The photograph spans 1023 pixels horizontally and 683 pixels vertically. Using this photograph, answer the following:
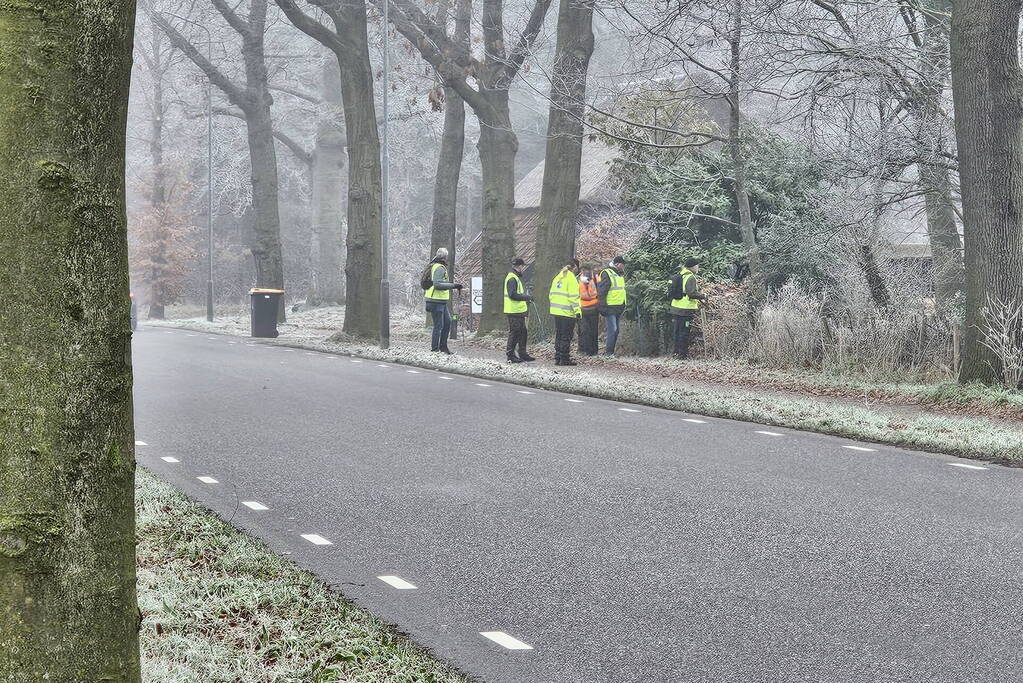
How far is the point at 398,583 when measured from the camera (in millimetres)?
6980

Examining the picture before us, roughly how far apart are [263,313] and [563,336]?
14269mm

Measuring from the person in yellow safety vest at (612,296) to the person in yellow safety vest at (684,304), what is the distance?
1231 millimetres

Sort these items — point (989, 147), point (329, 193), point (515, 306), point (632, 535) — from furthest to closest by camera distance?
point (329, 193) < point (515, 306) < point (989, 147) < point (632, 535)

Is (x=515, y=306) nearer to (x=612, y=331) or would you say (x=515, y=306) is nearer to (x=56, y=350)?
(x=612, y=331)

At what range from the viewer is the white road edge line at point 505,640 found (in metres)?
5.80

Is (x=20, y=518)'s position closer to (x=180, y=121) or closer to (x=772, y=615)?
(x=772, y=615)

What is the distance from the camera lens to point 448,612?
6.39m

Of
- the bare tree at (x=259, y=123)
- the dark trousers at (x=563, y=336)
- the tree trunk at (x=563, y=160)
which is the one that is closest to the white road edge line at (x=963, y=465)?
the dark trousers at (x=563, y=336)

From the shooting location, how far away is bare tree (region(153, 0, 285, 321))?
41.1 m

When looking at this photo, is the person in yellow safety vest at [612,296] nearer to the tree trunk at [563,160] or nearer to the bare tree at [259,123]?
the tree trunk at [563,160]

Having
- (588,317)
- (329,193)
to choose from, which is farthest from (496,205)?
(329,193)

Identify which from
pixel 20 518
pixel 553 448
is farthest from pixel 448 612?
pixel 553 448

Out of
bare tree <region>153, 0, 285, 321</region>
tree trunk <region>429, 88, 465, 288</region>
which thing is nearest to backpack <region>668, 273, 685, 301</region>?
tree trunk <region>429, 88, 465, 288</region>

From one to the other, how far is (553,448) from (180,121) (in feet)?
186
